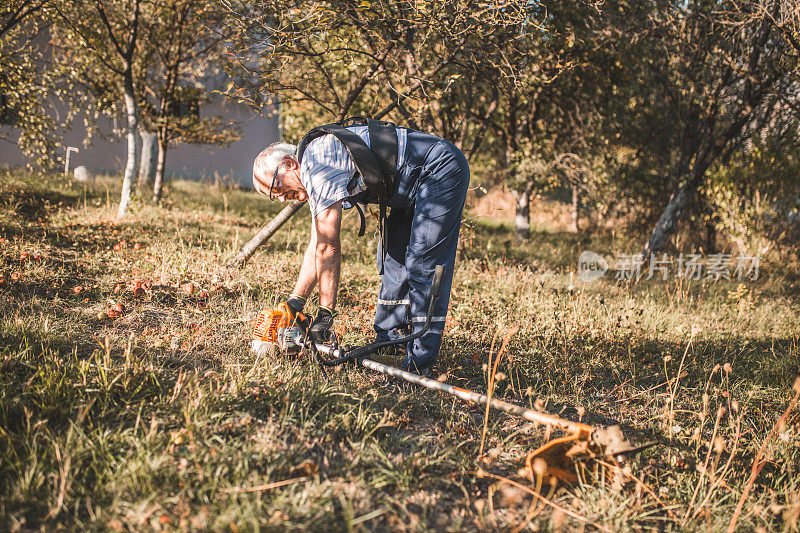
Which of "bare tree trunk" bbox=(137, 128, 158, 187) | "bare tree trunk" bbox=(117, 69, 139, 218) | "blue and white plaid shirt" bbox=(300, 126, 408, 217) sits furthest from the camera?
"bare tree trunk" bbox=(137, 128, 158, 187)

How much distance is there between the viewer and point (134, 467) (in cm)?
166

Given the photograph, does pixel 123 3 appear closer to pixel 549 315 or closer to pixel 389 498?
pixel 549 315

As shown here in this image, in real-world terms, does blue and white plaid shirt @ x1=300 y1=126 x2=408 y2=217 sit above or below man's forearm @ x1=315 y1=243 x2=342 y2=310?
above

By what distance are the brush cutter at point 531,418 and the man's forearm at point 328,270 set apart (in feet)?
0.68

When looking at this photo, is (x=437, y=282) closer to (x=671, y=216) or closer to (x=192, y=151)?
(x=671, y=216)

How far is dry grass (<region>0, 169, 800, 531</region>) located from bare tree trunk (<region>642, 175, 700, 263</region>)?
2825 millimetres

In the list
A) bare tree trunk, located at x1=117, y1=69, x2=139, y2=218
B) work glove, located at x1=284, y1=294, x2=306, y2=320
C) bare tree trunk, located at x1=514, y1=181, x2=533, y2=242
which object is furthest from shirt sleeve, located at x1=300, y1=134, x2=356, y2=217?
bare tree trunk, located at x1=514, y1=181, x2=533, y2=242

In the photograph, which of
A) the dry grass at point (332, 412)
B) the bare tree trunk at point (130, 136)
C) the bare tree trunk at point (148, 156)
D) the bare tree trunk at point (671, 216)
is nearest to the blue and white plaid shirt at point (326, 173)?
the dry grass at point (332, 412)

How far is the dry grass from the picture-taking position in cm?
166

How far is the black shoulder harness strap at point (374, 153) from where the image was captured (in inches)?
99.0

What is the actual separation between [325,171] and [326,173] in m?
0.02

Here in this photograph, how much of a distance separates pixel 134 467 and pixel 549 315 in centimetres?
323

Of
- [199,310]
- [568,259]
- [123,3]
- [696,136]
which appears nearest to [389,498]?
[199,310]

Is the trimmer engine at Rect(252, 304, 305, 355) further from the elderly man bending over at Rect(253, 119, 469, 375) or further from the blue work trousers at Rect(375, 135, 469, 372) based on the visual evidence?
the blue work trousers at Rect(375, 135, 469, 372)
